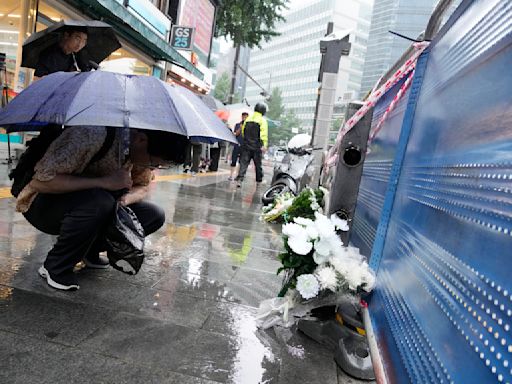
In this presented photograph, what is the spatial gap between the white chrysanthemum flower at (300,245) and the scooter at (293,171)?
4.99 m

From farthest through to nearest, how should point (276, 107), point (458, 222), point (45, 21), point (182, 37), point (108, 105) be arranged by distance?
point (276, 107), point (182, 37), point (45, 21), point (108, 105), point (458, 222)

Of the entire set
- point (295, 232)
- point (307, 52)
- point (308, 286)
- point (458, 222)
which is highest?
point (307, 52)

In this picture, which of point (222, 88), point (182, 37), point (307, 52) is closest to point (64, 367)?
point (182, 37)

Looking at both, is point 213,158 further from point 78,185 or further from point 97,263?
point 78,185

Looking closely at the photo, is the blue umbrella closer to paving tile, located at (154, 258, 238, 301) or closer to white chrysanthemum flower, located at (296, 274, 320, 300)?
white chrysanthemum flower, located at (296, 274, 320, 300)

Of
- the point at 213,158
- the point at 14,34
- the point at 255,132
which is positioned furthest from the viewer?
the point at 213,158

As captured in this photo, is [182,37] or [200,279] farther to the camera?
[182,37]

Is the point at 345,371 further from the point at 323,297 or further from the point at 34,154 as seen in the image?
the point at 34,154

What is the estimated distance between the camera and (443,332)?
1.27 meters

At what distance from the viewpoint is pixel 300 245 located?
8.16 ft

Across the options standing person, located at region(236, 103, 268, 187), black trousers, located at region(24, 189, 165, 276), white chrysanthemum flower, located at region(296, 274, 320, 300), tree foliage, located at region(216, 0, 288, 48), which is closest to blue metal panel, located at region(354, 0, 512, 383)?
white chrysanthemum flower, located at region(296, 274, 320, 300)

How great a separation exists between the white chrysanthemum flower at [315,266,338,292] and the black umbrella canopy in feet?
10.4

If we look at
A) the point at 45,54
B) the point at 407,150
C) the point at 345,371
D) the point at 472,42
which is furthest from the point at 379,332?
the point at 45,54

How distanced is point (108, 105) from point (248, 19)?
16536 mm
